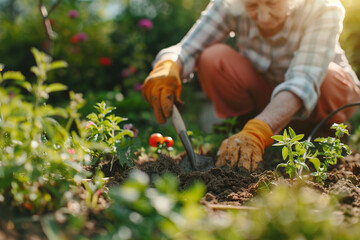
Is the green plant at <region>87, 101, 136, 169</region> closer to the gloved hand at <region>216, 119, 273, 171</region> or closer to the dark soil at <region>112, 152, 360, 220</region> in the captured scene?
the dark soil at <region>112, 152, 360, 220</region>

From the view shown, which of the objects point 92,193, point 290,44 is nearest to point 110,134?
point 92,193

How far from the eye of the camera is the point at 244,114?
105 inches

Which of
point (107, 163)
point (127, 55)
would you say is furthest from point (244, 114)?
point (127, 55)

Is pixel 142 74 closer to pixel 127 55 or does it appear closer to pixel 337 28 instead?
pixel 127 55

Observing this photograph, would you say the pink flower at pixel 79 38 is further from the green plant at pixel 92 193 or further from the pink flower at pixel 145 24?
the green plant at pixel 92 193

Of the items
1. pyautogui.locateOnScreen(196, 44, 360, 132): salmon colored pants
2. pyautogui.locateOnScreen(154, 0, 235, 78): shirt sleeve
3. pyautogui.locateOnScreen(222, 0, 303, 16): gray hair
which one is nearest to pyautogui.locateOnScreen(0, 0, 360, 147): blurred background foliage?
pyautogui.locateOnScreen(196, 44, 360, 132): salmon colored pants

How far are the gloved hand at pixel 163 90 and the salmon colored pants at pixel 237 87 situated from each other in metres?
0.40

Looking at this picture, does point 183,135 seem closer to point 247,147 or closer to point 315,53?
point 247,147

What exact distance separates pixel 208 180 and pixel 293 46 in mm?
1153

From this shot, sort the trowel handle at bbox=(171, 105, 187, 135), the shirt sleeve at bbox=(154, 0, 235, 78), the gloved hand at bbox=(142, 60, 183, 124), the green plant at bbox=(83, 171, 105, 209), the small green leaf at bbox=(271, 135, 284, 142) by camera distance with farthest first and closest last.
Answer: the shirt sleeve at bbox=(154, 0, 235, 78), the gloved hand at bbox=(142, 60, 183, 124), the trowel handle at bbox=(171, 105, 187, 135), the small green leaf at bbox=(271, 135, 284, 142), the green plant at bbox=(83, 171, 105, 209)

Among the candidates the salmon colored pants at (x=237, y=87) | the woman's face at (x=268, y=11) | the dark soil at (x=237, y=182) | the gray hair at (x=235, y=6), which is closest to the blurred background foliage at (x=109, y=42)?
the salmon colored pants at (x=237, y=87)

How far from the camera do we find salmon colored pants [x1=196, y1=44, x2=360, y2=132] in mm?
2303

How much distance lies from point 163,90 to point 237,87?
675mm

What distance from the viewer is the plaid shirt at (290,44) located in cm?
192
